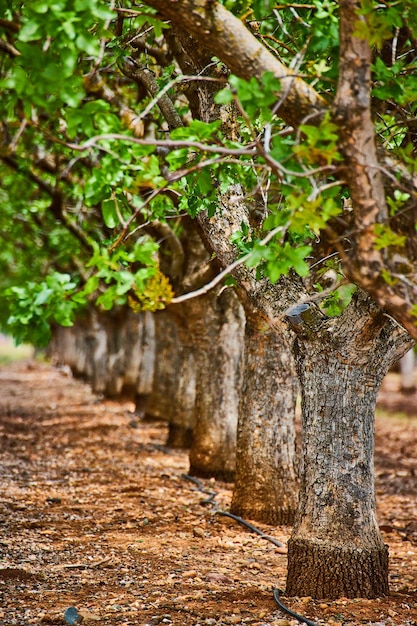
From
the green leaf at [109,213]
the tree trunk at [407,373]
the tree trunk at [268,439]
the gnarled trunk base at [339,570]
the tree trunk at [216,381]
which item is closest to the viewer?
the green leaf at [109,213]

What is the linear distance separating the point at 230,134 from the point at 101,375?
1916 centimetres

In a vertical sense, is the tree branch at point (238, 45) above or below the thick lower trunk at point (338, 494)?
above

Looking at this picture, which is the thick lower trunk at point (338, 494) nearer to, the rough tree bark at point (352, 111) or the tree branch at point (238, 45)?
the rough tree bark at point (352, 111)

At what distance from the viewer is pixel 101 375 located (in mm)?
24641

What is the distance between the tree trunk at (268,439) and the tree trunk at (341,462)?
241 cm

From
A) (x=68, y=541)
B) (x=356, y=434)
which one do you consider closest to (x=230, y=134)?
(x=356, y=434)

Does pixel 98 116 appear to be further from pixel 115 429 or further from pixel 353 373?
pixel 115 429

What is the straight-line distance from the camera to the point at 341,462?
5367mm

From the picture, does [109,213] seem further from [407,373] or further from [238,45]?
[407,373]

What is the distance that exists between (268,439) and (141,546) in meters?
1.91

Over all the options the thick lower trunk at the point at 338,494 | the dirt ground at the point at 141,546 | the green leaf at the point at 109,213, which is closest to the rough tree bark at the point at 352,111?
the green leaf at the point at 109,213

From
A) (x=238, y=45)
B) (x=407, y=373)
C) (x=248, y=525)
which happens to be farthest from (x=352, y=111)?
(x=407, y=373)

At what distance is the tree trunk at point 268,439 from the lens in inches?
312

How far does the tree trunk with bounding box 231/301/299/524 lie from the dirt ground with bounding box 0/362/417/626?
30 centimetres
